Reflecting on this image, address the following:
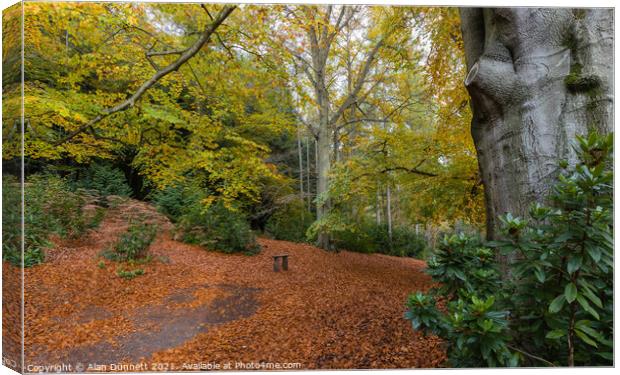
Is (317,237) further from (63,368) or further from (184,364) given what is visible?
(63,368)

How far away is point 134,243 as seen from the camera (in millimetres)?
2393

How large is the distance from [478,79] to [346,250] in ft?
6.17

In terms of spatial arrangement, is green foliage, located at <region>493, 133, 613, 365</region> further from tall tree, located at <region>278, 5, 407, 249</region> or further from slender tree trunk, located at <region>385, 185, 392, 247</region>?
tall tree, located at <region>278, 5, 407, 249</region>

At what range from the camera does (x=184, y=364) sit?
6.93 ft

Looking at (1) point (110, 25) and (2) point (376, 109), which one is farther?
(2) point (376, 109)

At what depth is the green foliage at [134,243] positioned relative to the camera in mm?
2369

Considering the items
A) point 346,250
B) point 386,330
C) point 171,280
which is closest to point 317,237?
point 346,250

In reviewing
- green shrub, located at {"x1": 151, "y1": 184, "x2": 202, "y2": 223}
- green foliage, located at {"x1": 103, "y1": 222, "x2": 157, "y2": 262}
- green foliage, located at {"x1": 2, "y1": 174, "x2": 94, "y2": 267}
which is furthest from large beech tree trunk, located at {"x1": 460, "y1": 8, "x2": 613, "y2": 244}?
green foliage, located at {"x1": 2, "y1": 174, "x2": 94, "y2": 267}

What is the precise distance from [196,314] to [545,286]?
214cm

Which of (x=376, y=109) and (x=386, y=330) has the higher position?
(x=376, y=109)

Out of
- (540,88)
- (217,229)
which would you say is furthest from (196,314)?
(540,88)

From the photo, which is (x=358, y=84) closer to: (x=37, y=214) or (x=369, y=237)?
(x=369, y=237)

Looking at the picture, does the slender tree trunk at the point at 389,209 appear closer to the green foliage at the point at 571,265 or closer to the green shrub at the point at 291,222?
the green shrub at the point at 291,222

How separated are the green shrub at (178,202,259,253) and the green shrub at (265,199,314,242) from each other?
0.21m
